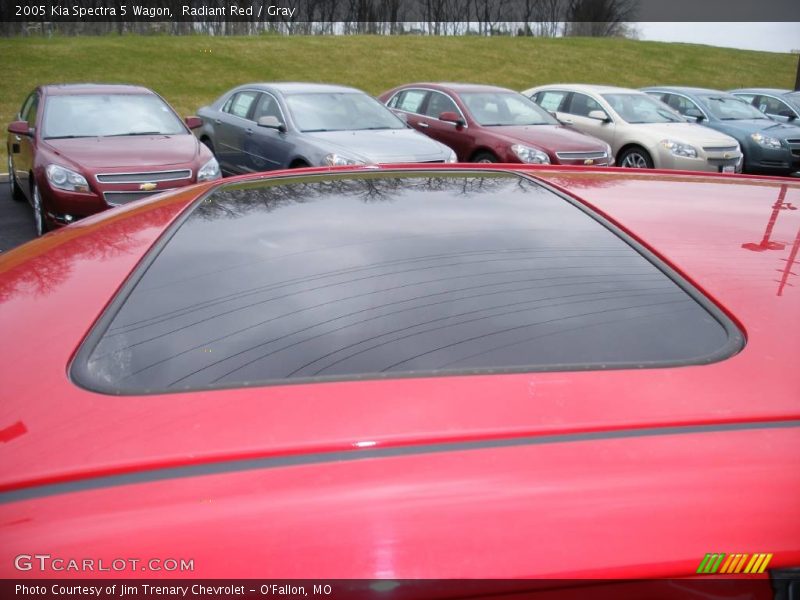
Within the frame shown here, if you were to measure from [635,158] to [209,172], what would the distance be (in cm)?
688

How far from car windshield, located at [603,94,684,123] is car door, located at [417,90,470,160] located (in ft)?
9.95

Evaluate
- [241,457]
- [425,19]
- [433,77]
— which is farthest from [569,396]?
[425,19]

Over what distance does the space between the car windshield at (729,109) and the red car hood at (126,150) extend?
34.9ft

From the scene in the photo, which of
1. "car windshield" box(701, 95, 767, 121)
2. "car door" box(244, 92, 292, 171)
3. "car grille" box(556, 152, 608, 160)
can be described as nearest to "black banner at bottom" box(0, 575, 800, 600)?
"car door" box(244, 92, 292, 171)

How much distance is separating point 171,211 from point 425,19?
49318 millimetres

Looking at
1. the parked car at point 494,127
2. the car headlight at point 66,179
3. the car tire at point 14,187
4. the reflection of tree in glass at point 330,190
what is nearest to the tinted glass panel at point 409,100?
the parked car at point 494,127

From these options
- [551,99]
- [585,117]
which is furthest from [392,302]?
[551,99]

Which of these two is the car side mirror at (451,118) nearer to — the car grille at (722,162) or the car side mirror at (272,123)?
the car side mirror at (272,123)

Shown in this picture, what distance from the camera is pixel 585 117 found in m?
11.3

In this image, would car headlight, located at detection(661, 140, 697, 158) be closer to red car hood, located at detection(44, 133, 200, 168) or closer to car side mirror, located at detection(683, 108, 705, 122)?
car side mirror, located at detection(683, 108, 705, 122)

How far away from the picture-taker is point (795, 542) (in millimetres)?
869

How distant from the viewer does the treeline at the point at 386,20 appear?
32.8 metres

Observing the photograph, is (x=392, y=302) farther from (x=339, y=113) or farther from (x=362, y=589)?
(x=339, y=113)

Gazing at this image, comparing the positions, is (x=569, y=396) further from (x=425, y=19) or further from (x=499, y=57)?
(x=425, y=19)
